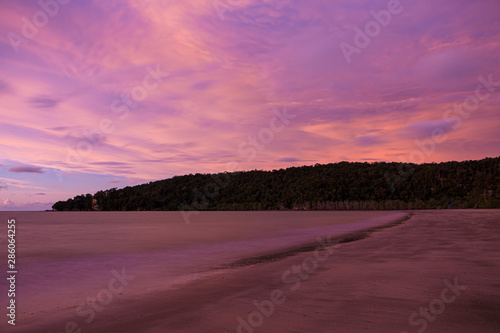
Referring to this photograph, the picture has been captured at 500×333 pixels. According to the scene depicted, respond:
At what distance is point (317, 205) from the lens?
188 m

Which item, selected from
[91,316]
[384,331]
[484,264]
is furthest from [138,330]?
[484,264]

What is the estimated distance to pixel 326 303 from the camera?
6930 mm

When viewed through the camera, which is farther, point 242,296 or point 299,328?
point 242,296

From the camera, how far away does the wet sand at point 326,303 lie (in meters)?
5.73

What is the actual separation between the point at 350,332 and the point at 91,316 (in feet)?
16.6

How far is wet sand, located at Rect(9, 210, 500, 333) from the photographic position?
18.8 feet

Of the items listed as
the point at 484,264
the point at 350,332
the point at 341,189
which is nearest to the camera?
the point at 350,332

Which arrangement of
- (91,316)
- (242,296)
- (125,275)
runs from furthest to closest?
(125,275)
(242,296)
(91,316)

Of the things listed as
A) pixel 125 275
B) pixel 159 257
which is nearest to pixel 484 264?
pixel 125 275

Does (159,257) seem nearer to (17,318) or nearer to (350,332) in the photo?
(17,318)

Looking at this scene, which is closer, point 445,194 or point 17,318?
point 17,318

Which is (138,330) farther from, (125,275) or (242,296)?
(125,275)

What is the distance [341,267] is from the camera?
1141 centimetres

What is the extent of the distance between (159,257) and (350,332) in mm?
13872
